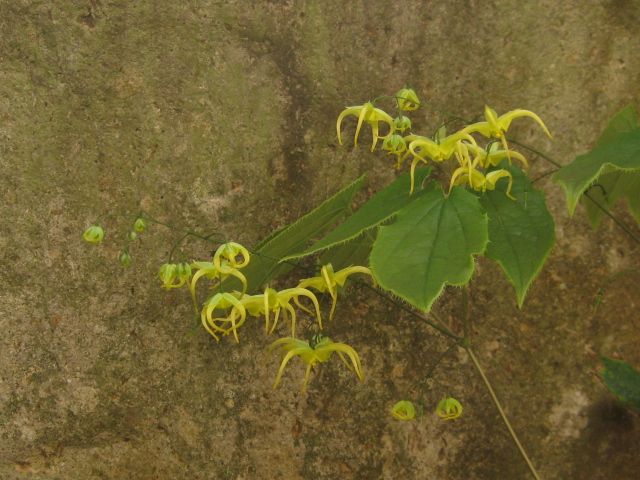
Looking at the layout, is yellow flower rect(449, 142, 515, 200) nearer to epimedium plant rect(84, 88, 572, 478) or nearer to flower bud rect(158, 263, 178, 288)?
epimedium plant rect(84, 88, 572, 478)

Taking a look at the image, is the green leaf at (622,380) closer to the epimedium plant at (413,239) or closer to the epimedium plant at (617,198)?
the epimedium plant at (617,198)

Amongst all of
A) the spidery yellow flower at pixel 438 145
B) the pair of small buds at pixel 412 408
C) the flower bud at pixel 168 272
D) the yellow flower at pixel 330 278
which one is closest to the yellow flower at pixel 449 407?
the pair of small buds at pixel 412 408

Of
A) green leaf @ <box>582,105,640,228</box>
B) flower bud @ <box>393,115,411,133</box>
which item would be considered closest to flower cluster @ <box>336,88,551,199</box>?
flower bud @ <box>393,115,411,133</box>

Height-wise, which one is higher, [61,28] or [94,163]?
[61,28]

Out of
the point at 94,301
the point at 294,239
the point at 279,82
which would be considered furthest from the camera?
the point at 279,82

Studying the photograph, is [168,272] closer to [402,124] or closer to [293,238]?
[293,238]

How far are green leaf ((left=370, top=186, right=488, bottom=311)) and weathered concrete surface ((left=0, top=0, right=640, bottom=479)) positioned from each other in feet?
1.41

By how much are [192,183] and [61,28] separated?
332mm

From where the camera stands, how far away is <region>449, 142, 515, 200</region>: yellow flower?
98cm

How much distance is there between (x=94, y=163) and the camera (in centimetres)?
124

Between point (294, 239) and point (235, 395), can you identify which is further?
point (235, 395)

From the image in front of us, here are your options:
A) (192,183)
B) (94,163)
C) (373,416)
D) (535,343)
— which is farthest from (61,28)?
(535,343)

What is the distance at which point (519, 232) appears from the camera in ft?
3.00

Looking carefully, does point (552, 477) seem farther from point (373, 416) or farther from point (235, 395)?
point (235, 395)
